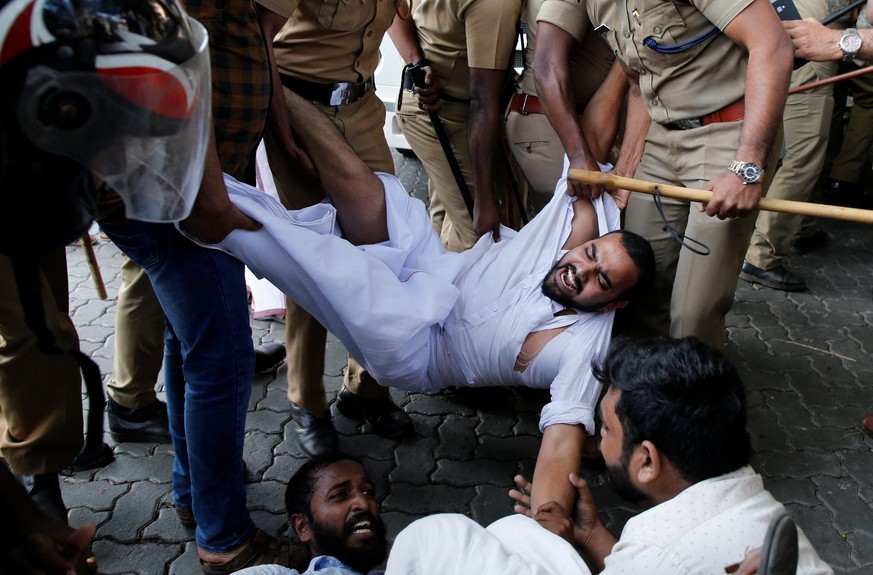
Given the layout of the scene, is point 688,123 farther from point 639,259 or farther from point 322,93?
point 322,93

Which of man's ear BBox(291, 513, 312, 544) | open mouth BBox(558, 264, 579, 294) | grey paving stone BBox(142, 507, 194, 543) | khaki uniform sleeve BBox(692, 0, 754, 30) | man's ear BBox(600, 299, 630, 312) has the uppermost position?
khaki uniform sleeve BBox(692, 0, 754, 30)

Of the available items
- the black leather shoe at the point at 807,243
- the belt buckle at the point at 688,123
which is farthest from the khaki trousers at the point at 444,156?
the black leather shoe at the point at 807,243

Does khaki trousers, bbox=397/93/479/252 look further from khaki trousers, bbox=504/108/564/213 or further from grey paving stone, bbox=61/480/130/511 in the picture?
grey paving stone, bbox=61/480/130/511

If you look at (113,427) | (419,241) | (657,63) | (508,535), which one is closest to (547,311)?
(419,241)

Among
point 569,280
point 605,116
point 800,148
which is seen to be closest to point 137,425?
point 569,280

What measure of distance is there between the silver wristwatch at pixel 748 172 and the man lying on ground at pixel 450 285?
416mm

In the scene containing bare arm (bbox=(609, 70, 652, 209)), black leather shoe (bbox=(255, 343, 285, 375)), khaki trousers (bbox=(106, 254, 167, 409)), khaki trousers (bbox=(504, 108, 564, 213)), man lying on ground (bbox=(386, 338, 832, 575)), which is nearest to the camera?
man lying on ground (bbox=(386, 338, 832, 575))

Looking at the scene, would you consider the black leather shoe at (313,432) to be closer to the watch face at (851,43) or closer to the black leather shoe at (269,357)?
the black leather shoe at (269,357)

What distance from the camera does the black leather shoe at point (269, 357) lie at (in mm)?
3504

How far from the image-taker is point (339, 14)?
2.70 m

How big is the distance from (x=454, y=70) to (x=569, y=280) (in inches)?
48.0

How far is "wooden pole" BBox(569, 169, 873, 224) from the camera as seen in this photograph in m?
2.36

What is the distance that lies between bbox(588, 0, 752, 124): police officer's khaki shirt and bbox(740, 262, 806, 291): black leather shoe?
6.48 ft

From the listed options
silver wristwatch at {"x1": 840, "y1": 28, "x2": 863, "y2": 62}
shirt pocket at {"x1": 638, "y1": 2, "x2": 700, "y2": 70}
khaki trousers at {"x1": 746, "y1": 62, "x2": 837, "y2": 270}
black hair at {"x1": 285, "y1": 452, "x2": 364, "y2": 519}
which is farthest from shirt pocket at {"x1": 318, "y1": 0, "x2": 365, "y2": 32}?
khaki trousers at {"x1": 746, "y1": 62, "x2": 837, "y2": 270}
